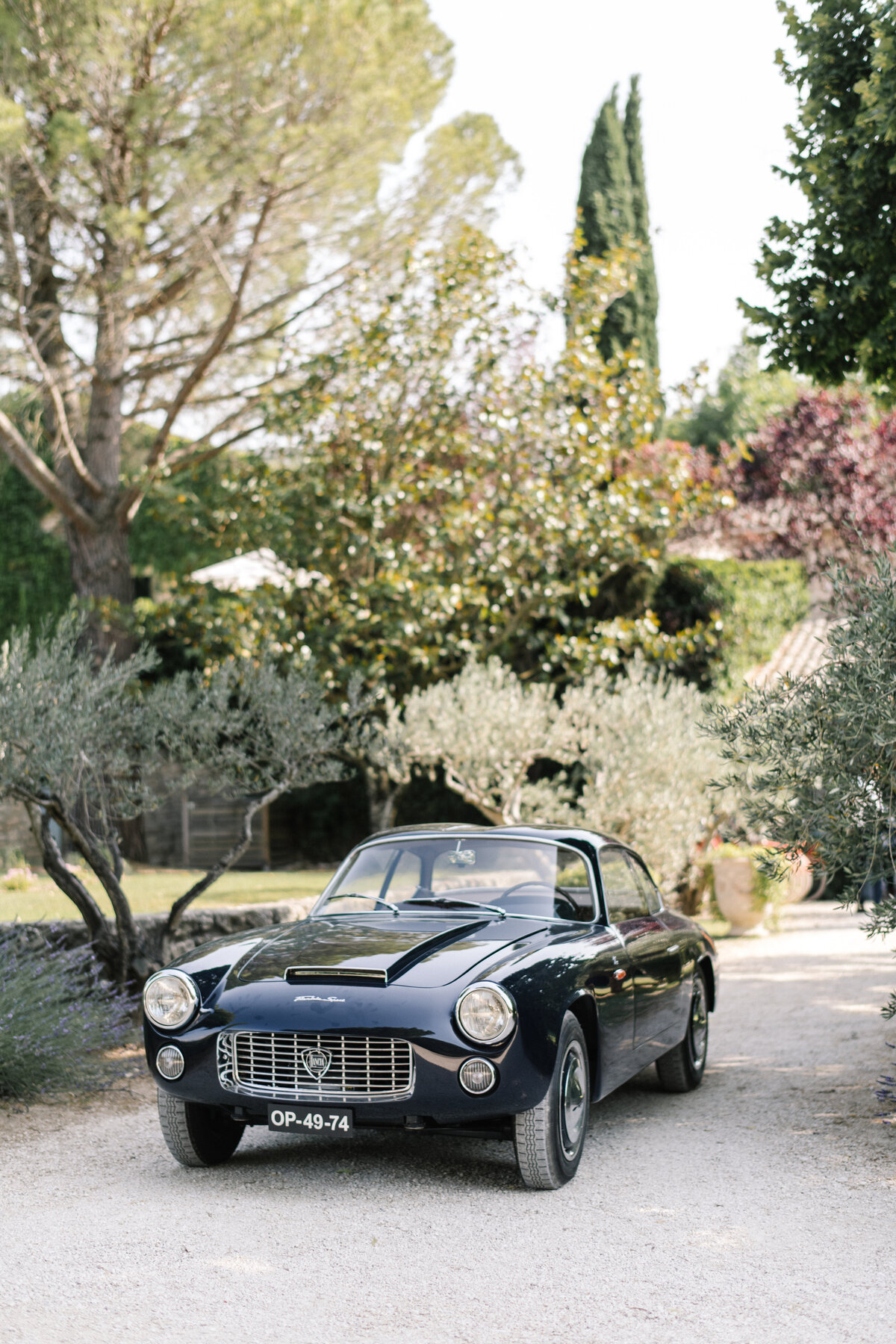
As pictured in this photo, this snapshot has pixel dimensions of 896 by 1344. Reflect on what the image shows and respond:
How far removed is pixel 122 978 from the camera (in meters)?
8.38

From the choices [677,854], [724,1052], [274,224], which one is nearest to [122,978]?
[724,1052]

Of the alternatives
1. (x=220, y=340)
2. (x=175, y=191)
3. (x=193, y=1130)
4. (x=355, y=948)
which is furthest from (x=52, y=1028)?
(x=175, y=191)

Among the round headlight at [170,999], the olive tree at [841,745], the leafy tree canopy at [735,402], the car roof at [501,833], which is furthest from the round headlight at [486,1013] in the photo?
the leafy tree canopy at [735,402]

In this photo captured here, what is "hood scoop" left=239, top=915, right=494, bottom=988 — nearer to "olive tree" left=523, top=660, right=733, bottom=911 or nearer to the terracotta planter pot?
"olive tree" left=523, top=660, right=733, bottom=911

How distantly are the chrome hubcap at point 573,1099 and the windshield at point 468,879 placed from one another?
790 mm

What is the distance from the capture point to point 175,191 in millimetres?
13914

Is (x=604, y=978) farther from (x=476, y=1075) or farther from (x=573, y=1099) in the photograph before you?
(x=476, y=1075)

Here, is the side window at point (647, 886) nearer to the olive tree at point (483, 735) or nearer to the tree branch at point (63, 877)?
the tree branch at point (63, 877)

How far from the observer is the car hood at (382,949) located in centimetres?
489

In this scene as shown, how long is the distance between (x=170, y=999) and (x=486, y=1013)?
1339 millimetres

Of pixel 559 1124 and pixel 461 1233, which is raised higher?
pixel 559 1124

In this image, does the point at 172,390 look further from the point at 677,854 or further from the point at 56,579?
the point at 677,854

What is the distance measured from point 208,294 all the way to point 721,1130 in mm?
→ 12756

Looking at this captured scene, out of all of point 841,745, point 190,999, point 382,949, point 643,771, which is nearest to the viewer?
point 190,999
